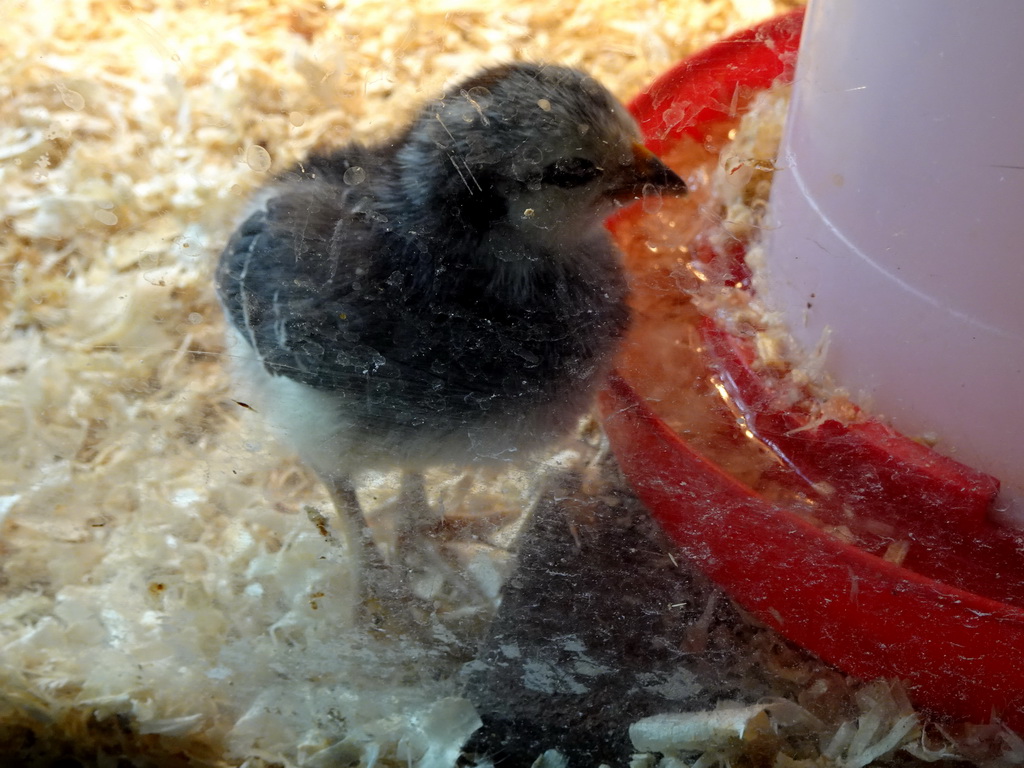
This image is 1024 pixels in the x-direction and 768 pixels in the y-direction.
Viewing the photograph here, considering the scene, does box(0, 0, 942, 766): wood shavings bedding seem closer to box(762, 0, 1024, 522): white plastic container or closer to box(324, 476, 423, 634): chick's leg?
box(324, 476, 423, 634): chick's leg

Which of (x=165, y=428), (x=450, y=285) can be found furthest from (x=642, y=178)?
(x=165, y=428)

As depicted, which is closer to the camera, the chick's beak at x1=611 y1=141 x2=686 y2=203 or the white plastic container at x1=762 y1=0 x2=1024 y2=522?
the white plastic container at x1=762 y1=0 x2=1024 y2=522

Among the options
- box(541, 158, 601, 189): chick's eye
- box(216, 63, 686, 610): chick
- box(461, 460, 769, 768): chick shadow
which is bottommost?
box(461, 460, 769, 768): chick shadow

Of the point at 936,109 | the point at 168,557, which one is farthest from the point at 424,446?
the point at 936,109

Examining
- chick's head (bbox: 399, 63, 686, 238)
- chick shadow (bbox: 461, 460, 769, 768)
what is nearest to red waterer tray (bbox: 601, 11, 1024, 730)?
chick shadow (bbox: 461, 460, 769, 768)

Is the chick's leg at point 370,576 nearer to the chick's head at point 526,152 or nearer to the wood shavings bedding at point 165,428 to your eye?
the wood shavings bedding at point 165,428

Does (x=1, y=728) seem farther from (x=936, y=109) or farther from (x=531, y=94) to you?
(x=936, y=109)

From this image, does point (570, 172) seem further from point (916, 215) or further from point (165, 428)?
point (165, 428)

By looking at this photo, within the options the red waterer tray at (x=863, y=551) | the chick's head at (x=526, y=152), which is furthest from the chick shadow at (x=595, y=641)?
the chick's head at (x=526, y=152)

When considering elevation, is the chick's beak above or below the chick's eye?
below
